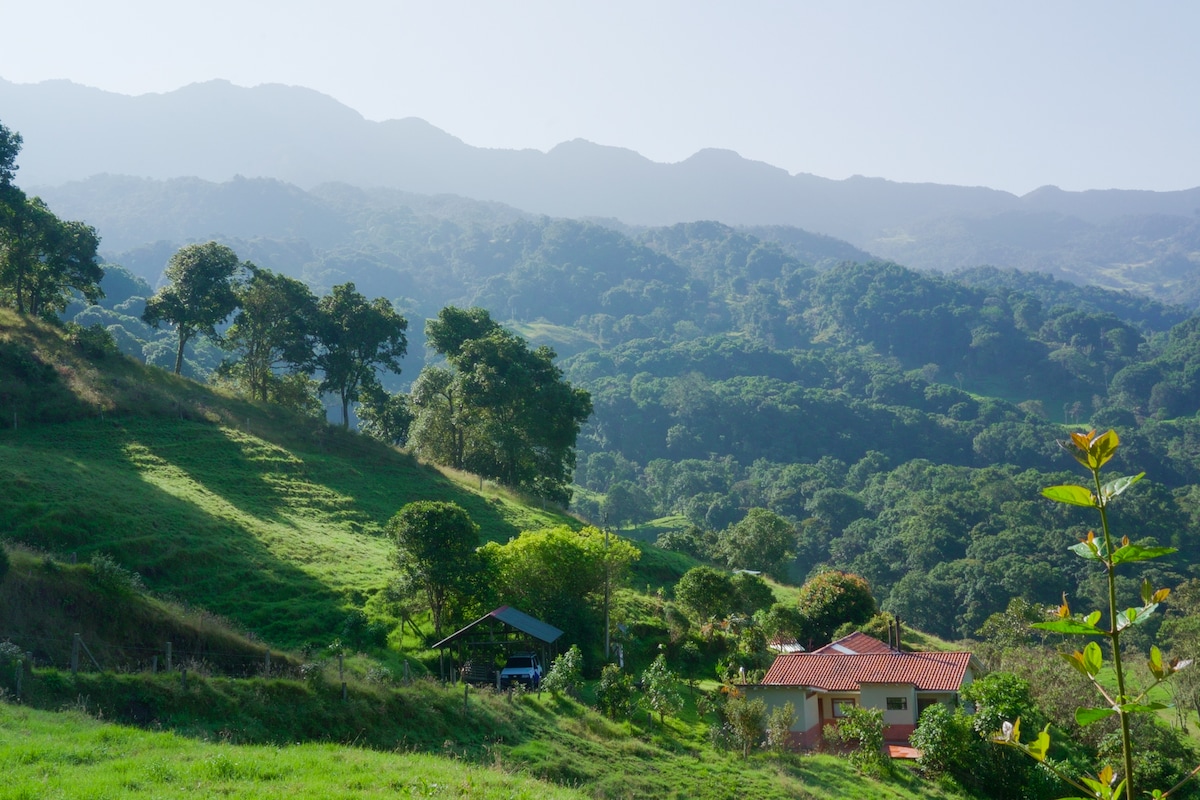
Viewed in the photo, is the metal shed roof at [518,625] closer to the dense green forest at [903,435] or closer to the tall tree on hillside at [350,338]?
the tall tree on hillside at [350,338]

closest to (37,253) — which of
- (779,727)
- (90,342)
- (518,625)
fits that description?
(90,342)

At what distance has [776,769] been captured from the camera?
2280cm

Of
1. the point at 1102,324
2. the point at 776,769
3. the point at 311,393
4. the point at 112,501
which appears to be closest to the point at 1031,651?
the point at 776,769

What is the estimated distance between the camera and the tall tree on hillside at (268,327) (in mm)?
51688

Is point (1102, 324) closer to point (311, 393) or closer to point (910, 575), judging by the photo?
point (910, 575)

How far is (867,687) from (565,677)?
1022cm

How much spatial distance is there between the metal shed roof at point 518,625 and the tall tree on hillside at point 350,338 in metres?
26.1

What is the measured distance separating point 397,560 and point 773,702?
1285cm

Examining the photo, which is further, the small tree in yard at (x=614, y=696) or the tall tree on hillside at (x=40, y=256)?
the tall tree on hillside at (x=40, y=256)

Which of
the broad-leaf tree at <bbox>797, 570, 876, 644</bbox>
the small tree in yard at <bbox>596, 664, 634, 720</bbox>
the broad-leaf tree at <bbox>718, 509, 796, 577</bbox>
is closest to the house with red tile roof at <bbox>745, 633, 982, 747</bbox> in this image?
the small tree in yard at <bbox>596, 664, 634, 720</bbox>

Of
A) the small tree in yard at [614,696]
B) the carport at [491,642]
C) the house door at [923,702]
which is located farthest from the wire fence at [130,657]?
the house door at [923,702]

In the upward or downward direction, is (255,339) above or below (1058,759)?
above

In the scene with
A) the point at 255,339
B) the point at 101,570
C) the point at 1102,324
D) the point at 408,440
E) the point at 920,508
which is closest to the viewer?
the point at 101,570

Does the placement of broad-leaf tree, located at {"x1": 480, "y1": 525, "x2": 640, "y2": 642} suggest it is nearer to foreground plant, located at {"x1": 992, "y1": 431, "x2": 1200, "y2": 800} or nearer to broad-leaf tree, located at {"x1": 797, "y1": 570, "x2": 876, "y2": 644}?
broad-leaf tree, located at {"x1": 797, "y1": 570, "x2": 876, "y2": 644}
